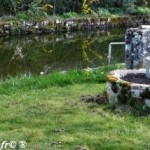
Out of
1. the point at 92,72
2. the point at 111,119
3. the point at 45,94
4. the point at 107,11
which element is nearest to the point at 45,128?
the point at 111,119

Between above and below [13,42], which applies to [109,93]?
above

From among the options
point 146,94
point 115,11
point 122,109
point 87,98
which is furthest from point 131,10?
point 146,94

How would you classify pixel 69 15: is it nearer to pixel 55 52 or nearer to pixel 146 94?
pixel 55 52

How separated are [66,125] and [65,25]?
16021 mm

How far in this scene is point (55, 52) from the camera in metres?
17.8

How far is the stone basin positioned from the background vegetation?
14.5 metres

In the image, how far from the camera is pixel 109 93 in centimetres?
790

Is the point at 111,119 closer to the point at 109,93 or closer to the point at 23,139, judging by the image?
the point at 109,93

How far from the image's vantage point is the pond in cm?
1499

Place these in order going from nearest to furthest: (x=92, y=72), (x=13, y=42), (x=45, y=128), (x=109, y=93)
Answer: (x=45, y=128)
(x=109, y=93)
(x=92, y=72)
(x=13, y=42)

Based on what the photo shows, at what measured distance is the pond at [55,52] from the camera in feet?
49.2

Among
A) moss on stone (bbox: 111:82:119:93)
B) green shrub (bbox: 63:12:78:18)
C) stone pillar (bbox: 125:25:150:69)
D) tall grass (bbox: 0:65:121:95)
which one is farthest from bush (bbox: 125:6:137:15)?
moss on stone (bbox: 111:82:119:93)

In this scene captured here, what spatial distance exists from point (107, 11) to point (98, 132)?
18608mm

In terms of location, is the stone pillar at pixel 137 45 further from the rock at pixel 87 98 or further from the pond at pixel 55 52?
the pond at pixel 55 52
